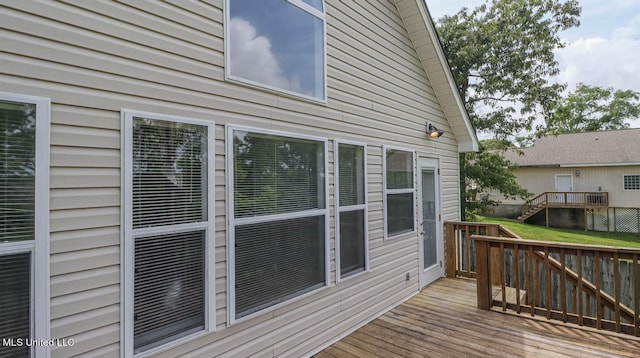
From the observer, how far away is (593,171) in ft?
58.6

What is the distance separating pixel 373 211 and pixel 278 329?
190 centimetres

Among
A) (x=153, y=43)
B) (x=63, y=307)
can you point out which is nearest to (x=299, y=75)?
(x=153, y=43)

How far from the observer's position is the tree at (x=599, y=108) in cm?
2558

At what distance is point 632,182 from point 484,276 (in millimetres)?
18890

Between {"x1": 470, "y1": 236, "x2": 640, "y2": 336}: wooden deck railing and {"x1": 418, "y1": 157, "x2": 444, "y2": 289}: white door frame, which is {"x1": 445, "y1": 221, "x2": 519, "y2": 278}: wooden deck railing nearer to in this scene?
{"x1": 418, "y1": 157, "x2": 444, "y2": 289}: white door frame

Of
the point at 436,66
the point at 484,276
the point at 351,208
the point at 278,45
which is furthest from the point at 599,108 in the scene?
the point at 278,45

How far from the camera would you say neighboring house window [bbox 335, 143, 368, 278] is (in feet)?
11.9

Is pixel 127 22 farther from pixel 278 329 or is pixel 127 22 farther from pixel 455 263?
pixel 455 263

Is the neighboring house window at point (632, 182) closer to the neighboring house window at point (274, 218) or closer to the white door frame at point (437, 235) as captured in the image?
the white door frame at point (437, 235)

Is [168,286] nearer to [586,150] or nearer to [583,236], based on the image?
[583,236]

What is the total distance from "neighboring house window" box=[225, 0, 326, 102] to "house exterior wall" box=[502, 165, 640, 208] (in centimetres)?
1590

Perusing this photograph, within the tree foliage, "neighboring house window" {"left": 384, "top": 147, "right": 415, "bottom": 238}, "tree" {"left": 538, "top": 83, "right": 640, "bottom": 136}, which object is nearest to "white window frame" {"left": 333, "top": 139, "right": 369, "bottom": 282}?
"neighboring house window" {"left": 384, "top": 147, "right": 415, "bottom": 238}

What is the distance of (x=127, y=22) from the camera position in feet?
6.66

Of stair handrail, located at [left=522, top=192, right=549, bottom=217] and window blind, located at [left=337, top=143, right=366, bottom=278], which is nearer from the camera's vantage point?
window blind, located at [left=337, top=143, right=366, bottom=278]
